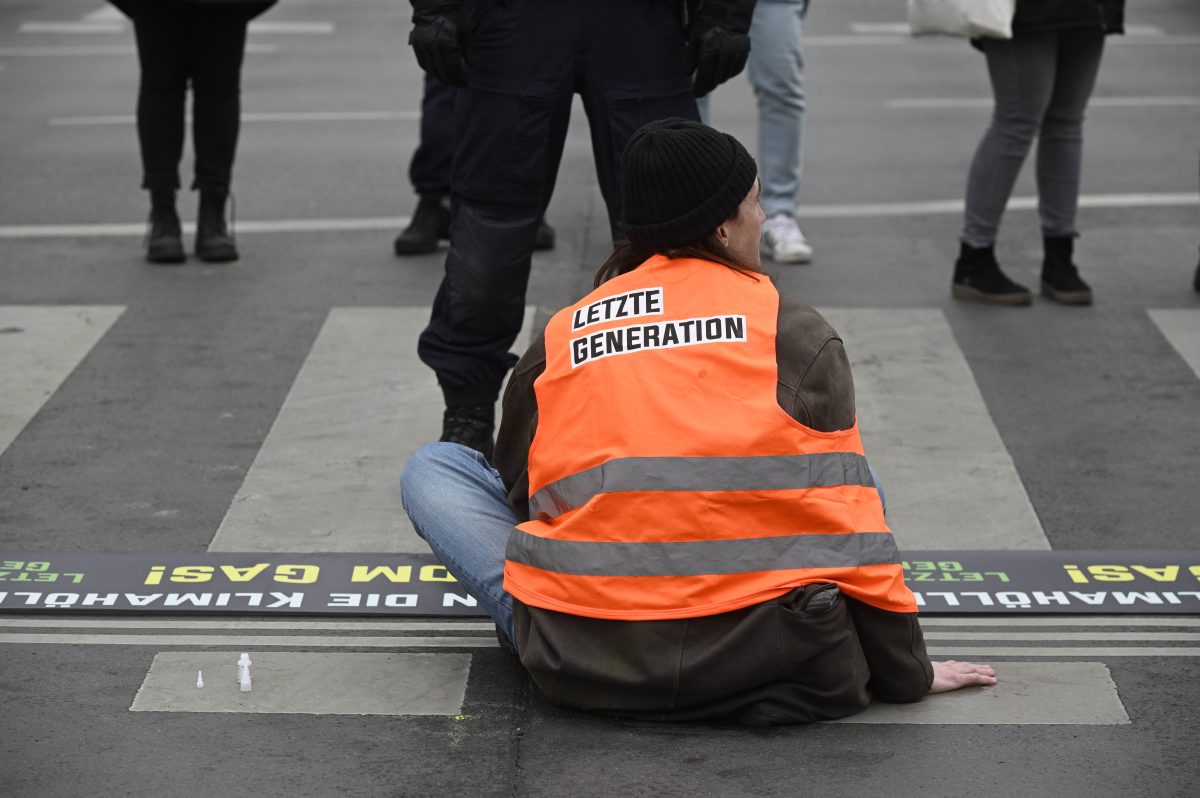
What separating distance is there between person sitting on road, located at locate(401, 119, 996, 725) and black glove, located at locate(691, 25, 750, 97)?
1218 millimetres

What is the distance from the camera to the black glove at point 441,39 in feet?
14.4

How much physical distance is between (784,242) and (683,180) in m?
3.67

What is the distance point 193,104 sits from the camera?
6.72 meters

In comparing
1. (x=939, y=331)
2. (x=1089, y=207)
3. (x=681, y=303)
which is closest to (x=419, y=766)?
(x=681, y=303)

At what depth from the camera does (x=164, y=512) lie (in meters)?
4.38

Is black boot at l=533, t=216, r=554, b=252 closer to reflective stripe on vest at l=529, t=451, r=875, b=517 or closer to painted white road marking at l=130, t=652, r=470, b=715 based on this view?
painted white road marking at l=130, t=652, r=470, b=715

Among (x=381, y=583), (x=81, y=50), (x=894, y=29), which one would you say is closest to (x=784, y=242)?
(x=381, y=583)

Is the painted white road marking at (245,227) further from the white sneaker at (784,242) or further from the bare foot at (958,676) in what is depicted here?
the bare foot at (958,676)

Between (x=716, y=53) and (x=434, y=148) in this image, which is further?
(x=434, y=148)

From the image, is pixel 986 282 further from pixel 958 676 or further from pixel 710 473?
pixel 710 473

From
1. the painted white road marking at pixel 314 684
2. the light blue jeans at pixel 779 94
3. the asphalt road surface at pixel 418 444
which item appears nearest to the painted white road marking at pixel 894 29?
the asphalt road surface at pixel 418 444

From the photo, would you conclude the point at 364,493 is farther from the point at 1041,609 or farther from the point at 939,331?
the point at 939,331

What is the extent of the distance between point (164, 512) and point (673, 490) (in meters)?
1.71

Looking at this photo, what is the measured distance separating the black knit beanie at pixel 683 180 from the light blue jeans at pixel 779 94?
3.68 m
